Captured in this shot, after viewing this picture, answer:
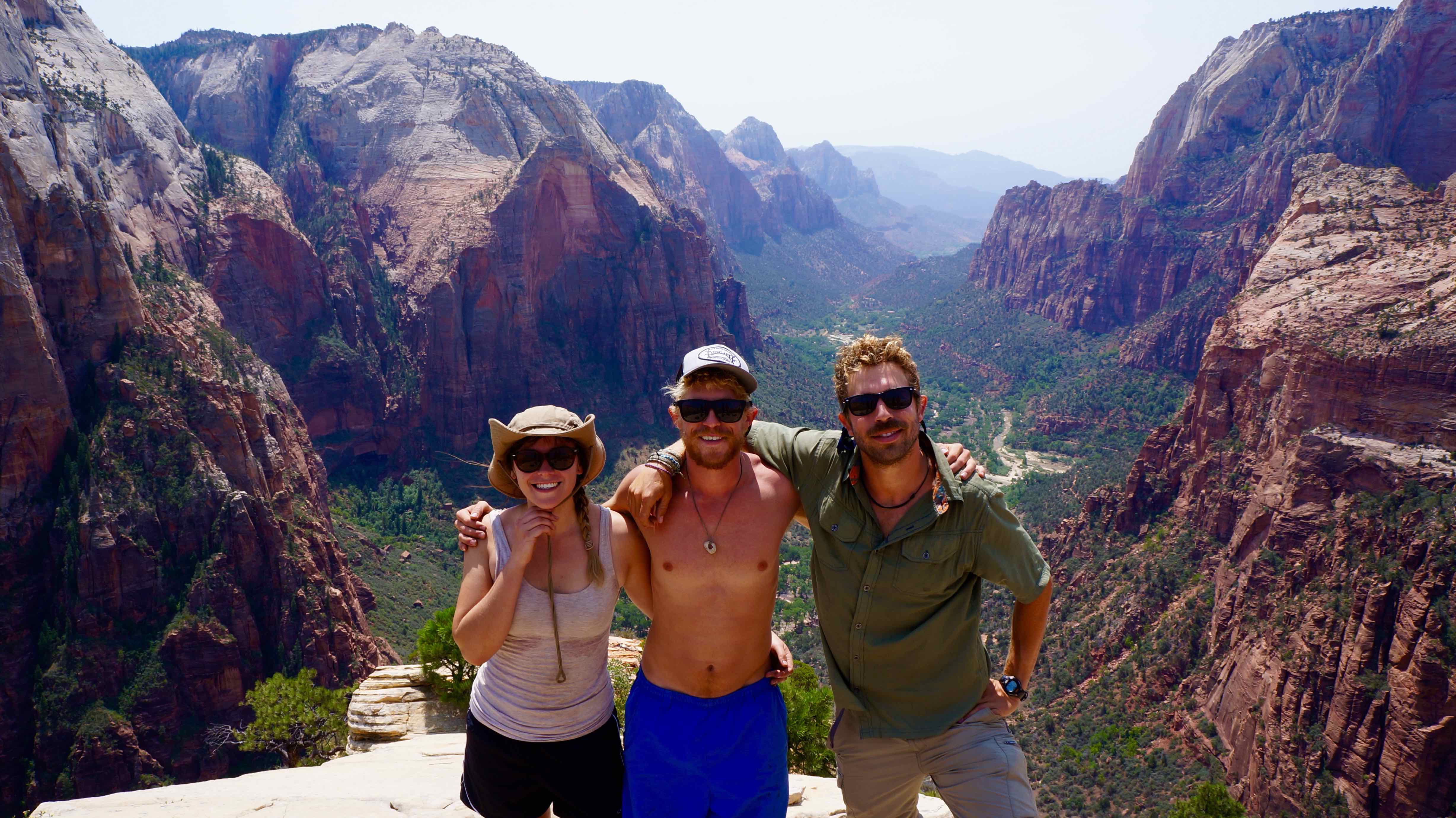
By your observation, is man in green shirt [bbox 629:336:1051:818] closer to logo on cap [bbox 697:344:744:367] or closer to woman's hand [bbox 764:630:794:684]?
woman's hand [bbox 764:630:794:684]

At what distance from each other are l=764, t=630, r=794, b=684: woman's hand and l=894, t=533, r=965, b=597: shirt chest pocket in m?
1.24

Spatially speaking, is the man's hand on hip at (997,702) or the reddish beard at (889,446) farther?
the man's hand on hip at (997,702)

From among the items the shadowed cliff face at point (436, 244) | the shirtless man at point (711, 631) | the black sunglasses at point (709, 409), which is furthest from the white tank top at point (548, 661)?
the shadowed cliff face at point (436, 244)

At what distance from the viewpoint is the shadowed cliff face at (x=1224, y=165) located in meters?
93.2

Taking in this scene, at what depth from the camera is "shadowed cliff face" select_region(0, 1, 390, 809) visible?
100ft

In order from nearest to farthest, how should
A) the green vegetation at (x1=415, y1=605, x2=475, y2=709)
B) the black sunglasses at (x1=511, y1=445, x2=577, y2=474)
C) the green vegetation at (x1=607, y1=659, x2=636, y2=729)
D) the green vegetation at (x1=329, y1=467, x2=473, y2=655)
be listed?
the black sunglasses at (x1=511, y1=445, x2=577, y2=474) < the green vegetation at (x1=607, y1=659, x2=636, y2=729) < the green vegetation at (x1=415, y1=605, x2=475, y2=709) < the green vegetation at (x1=329, y1=467, x2=473, y2=655)

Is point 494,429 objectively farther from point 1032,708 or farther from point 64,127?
point 64,127

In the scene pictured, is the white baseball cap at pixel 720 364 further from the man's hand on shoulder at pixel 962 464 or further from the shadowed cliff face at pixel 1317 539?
the shadowed cliff face at pixel 1317 539

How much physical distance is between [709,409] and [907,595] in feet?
7.19

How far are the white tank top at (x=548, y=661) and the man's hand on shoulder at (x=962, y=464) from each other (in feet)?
9.31

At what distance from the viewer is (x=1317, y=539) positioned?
30828 millimetres

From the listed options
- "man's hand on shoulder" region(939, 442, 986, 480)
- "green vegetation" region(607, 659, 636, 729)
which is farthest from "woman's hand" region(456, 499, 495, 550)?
"green vegetation" region(607, 659, 636, 729)

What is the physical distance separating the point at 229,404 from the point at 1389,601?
169 ft

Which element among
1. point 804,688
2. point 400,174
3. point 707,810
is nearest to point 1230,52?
point 400,174
